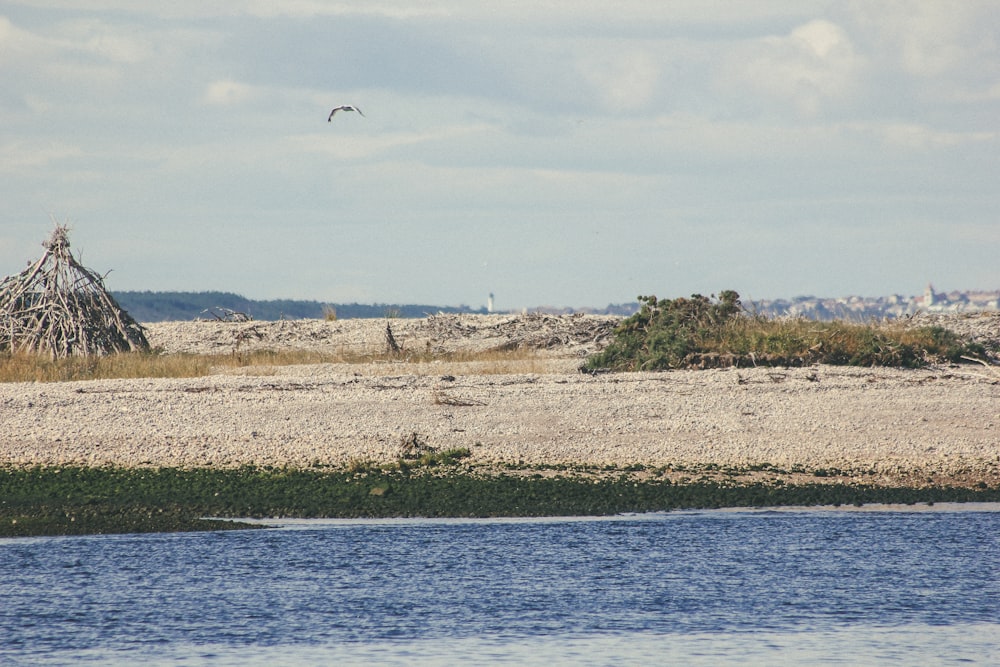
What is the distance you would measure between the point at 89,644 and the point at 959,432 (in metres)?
12.1

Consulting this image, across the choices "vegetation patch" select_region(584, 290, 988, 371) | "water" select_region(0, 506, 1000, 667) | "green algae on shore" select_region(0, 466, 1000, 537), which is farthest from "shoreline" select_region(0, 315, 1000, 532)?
"water" select_region(0, 506, 1000, 667)

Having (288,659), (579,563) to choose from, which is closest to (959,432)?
(579,563)

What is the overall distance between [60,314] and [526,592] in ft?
53.0

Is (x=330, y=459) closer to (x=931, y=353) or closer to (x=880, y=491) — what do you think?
(x=880, y=491)

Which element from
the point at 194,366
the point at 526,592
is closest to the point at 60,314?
the point at 194,366

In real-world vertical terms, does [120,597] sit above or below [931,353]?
below

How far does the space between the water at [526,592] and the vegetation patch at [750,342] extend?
703 centimetres

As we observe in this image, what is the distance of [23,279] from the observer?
85.2 ft

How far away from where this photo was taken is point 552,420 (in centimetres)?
1809

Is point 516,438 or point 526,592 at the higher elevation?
point 516,438

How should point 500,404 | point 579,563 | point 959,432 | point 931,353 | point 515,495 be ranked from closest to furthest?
point 579,563
point 515,495
point 959,432
point 500,404
point 931,353

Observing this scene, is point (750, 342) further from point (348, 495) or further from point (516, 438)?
point (348, 495)

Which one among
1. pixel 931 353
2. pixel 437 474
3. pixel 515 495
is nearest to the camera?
pixel 515 495

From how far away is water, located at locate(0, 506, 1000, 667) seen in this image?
32.9 feet
